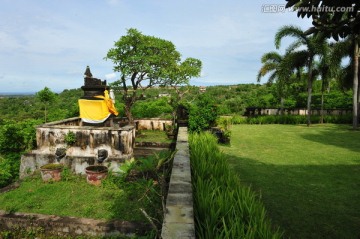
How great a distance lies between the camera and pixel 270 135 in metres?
14.4

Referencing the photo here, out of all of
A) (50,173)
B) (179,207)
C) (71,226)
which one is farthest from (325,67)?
(71,226)

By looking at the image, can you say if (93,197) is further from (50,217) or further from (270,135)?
(270,135)

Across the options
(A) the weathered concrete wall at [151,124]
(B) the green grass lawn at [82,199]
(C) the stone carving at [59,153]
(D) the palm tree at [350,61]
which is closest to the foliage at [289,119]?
(D) the palm tree at [350,61]

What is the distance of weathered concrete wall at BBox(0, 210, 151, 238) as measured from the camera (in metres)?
5.07

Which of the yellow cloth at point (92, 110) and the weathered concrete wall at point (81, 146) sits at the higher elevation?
the yellow cloth at point (92, 110)

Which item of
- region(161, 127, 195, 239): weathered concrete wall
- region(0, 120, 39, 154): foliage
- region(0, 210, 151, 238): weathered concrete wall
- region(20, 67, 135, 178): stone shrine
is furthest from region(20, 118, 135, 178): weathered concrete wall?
region(161, 127, 195, 239): weathered concrete wall

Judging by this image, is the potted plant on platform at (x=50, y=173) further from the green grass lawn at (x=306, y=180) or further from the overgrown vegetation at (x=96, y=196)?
the green grass lawn at (x=306, y=180)

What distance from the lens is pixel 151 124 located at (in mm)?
14133

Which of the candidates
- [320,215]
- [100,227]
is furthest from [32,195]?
[320,215]

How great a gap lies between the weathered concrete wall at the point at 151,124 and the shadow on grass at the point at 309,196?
607 centimetres

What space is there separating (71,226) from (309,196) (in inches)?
212

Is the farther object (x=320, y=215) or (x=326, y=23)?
(x=320, y=215)

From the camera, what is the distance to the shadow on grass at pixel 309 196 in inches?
176

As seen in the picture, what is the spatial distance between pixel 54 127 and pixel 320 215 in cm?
853
